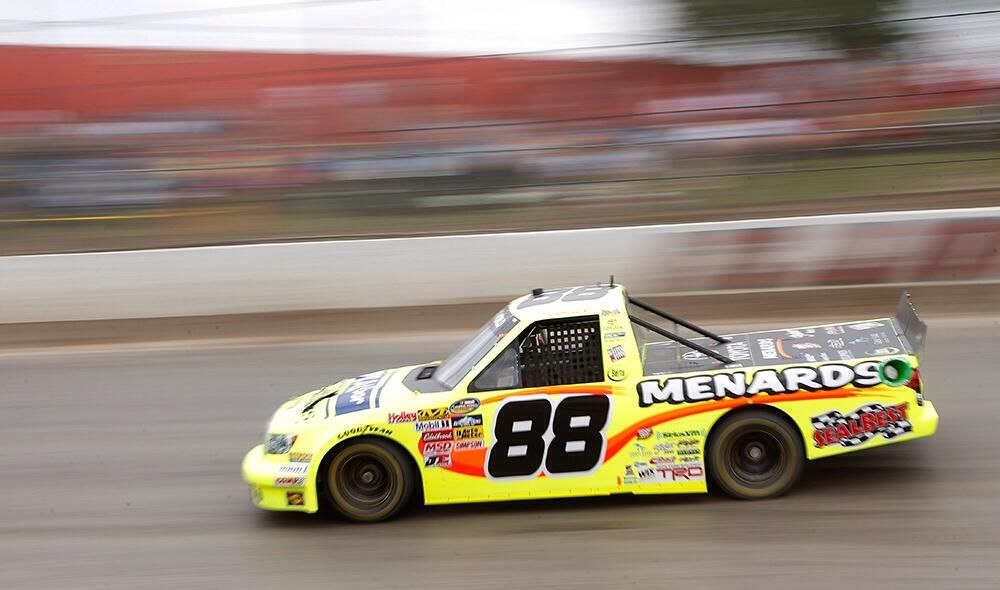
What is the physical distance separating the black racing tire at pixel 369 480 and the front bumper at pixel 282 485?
0.42ft

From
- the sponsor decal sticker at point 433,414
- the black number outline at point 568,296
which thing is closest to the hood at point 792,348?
the black number outline at point 568,296

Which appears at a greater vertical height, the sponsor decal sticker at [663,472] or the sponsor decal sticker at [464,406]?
the sponsor decal sticker at [464,406]

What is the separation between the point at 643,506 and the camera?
19.3 feet

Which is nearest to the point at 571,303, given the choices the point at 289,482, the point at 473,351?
the point at 473,351

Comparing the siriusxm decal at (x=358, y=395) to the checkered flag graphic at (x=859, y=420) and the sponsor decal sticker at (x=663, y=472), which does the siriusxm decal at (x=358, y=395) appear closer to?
the sponsor decal sticker at (x=663, y=472)

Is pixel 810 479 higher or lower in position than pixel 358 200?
lower

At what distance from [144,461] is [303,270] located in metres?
4.61

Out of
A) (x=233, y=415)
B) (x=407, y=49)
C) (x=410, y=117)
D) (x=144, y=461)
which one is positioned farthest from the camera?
(x=407, y=49)

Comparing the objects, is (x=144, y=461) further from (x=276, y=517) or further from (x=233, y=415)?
(x=276, y=517)

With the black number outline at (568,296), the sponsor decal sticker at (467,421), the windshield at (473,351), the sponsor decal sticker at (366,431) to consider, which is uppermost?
the black number outline at (568,296)

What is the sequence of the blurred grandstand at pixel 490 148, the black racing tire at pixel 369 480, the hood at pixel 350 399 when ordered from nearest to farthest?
1. the black racing tire at pixel 369 480
2. the hood at pixel 350 399
3. the blurred grandstand at pixel 490 148

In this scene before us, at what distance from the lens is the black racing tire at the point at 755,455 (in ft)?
18.6

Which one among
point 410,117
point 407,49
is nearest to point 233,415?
point 410,117

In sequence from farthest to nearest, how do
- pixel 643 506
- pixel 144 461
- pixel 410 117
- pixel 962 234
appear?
pixel 410 117, pixel 962 234, pixel 144 461, pixel 643 506
